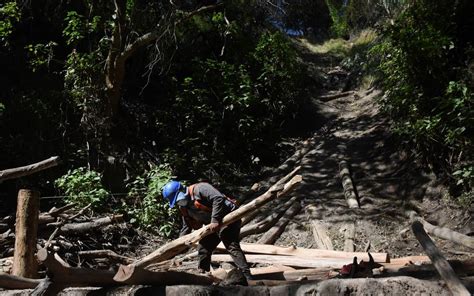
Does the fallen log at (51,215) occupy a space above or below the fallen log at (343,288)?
below

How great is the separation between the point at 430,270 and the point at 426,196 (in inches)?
200

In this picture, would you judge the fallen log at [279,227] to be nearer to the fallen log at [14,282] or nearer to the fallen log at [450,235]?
the fallen log at [450,235]

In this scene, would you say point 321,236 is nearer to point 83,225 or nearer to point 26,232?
point 83,225

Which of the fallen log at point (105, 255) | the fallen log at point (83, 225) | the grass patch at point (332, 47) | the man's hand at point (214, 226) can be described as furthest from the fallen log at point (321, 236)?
the grass patch at point (332, 47)

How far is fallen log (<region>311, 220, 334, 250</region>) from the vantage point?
Result: 870 centimetres

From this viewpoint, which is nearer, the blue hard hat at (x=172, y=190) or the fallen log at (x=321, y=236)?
the blue hard hat at (x=172, y=190)

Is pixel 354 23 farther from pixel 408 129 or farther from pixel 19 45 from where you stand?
pixel 19 45

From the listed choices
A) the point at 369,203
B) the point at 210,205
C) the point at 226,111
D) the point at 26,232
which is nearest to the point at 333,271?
the point at 210,205

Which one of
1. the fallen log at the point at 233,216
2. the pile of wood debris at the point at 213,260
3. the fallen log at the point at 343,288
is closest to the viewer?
the fallen log at the point at 343,288

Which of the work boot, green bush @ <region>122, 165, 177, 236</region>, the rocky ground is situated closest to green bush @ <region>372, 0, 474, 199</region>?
the rocky ground

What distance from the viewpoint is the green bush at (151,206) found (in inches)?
405

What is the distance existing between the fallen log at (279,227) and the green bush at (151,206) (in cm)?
214

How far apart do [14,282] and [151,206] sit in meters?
5.40

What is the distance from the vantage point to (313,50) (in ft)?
98.7
